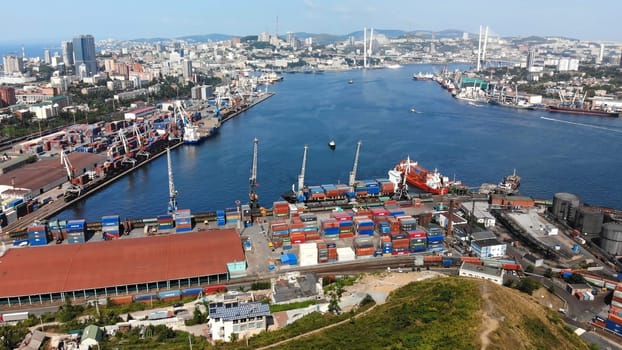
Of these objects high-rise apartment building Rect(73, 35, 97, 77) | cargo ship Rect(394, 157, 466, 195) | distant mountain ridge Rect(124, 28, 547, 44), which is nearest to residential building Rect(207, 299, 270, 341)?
cargo ship Rect(394, 157, 466, 195)

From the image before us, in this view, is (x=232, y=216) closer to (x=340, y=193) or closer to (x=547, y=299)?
(x=340, y=193)

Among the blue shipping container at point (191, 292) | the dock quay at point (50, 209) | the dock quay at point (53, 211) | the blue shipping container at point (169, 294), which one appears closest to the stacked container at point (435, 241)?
the blue shipping container at point (191, 292)

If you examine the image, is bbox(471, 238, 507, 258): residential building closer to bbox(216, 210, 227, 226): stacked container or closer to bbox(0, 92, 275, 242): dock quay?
bbox(216, 210, 227, 226): stacked container

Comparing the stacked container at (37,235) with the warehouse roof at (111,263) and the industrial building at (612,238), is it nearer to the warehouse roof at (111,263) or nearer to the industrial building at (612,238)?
the warehouse roof at (111,263)

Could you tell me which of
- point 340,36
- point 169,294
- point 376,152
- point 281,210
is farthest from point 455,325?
point 340,36

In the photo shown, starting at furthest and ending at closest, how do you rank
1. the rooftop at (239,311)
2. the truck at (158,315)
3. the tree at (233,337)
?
the truck at (158,315), the rooftop at (239,311), the tree at (233,337)
